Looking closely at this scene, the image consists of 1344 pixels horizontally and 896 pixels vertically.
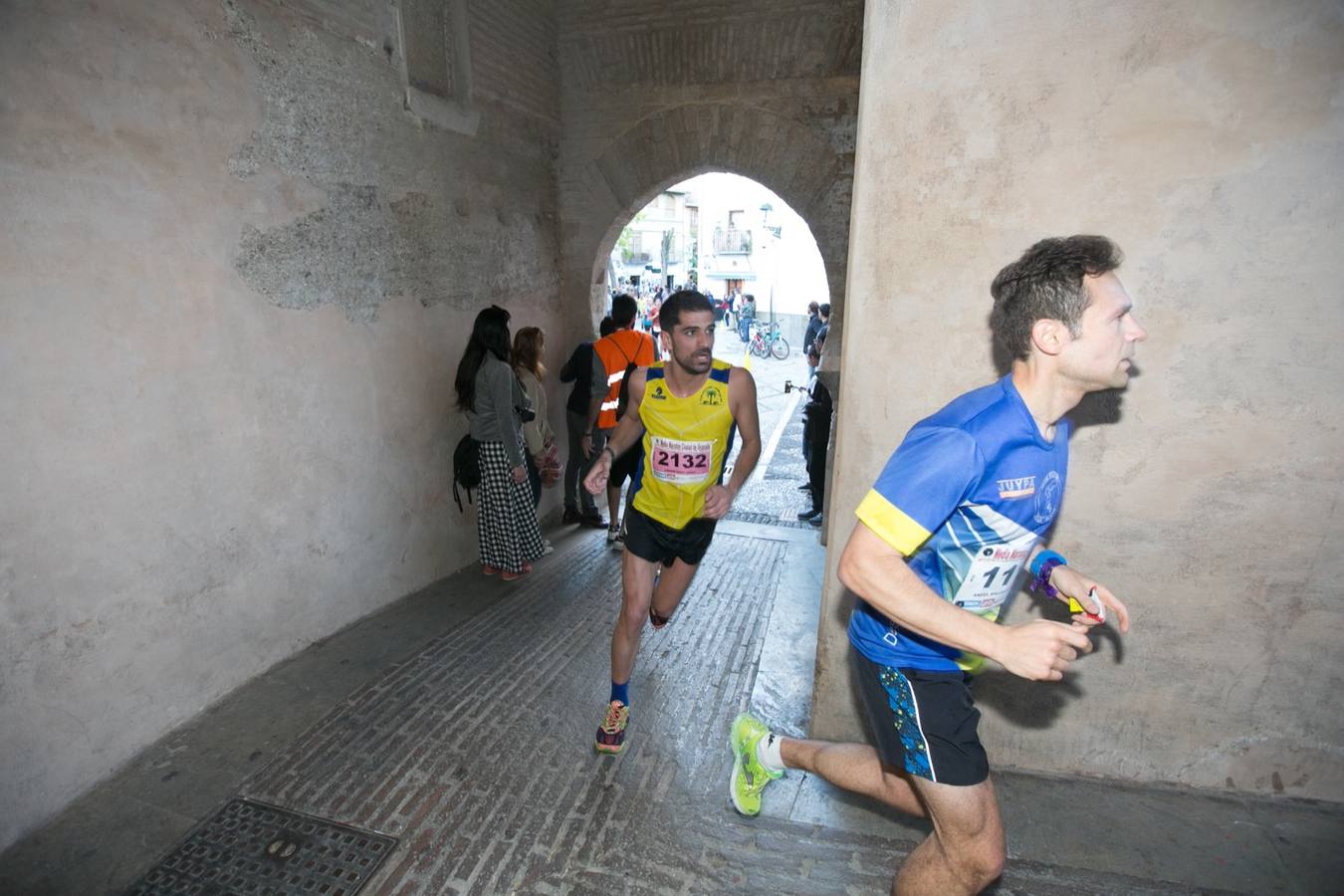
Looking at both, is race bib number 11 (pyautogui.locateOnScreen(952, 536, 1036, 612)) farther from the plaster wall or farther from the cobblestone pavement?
the cobblestone pavement

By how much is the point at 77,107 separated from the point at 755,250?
31265 millimetres

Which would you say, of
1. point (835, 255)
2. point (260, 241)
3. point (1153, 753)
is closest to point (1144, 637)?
point (1153, 753)

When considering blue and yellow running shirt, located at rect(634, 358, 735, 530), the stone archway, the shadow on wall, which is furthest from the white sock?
the stone archway

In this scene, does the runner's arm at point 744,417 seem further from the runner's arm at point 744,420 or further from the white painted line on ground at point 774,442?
the white painted line on ground at point 774,442

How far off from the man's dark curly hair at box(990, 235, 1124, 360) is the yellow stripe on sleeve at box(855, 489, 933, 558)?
1.89 ft

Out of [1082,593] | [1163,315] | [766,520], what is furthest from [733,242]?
[1082,593]

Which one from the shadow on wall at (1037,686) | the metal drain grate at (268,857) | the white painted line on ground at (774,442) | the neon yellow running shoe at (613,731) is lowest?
the white painted line on ground at (774,442)

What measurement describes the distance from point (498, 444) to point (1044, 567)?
3526 millimetres

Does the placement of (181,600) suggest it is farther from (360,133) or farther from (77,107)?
(360,133)

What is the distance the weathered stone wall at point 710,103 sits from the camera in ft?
16.8

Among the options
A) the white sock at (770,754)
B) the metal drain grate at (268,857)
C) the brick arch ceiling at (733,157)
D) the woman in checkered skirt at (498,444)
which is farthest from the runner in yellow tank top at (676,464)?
the brick arch ceiling at (733,157)

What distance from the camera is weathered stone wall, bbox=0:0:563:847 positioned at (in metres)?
2.41

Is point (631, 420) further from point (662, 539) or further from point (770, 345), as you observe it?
point (770, 345)

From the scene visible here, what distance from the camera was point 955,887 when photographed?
5.74 feet
